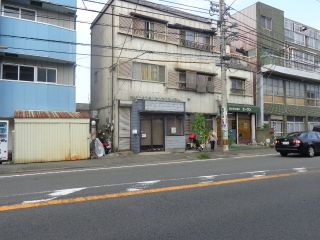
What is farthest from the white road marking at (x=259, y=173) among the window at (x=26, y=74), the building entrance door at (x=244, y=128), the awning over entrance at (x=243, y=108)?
the building entrance door at (x=244, y=128)

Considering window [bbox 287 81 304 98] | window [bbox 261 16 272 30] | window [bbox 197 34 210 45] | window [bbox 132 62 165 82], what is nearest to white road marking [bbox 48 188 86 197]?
window [bbox 132 62 165 82]

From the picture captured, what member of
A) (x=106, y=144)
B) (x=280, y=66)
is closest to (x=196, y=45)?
(x=280, y=66)

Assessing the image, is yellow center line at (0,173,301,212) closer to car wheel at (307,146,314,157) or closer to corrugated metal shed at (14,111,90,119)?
car wheel at (307,146,314,157)

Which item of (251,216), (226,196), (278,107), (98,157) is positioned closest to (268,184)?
(226,196)

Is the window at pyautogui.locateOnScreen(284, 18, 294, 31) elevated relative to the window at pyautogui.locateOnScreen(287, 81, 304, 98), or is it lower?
elevated

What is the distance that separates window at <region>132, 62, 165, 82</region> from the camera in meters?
25.4

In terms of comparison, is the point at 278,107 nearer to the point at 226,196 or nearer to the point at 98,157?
the point at 98,157

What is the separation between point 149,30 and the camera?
85.7ft

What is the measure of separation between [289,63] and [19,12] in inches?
965

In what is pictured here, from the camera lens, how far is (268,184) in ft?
34.3

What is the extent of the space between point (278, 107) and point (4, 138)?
2442 cm

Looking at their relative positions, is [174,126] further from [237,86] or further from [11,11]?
[11,11]

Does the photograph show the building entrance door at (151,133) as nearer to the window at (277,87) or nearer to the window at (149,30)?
the window at (149,30)

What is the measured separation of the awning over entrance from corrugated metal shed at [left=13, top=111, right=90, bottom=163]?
1305cm
